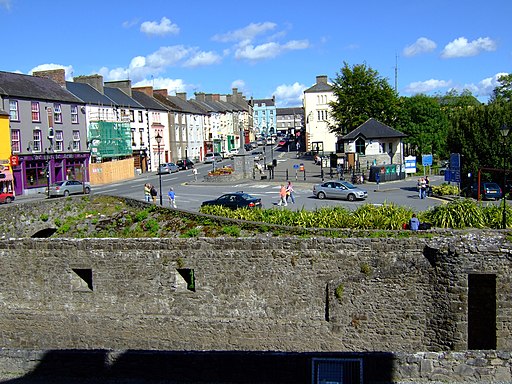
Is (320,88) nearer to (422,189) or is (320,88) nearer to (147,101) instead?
(147,101)

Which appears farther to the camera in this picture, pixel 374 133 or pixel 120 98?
pixel 120 98

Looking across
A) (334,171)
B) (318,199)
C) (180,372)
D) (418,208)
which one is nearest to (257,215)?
(180,372)

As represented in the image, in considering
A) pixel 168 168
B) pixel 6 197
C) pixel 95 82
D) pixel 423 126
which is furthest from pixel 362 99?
pixel 6 197

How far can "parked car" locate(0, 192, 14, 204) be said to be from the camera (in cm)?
4064

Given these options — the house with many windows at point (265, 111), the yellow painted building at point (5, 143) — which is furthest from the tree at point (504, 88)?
the house with many windows at point (265, 111)

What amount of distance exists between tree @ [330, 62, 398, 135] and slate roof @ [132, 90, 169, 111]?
21842 mm

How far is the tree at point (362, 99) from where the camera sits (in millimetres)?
→ 65125

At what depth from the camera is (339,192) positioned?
35312 mm

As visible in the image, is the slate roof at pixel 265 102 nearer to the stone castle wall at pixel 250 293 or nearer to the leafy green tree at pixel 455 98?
the leafy green tree at pixel 455 98

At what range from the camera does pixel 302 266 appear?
575 inches

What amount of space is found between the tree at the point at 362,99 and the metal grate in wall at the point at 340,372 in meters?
57.4

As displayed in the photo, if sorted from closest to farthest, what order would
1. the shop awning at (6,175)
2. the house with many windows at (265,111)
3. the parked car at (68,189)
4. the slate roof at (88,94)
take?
1. the shop awning at (6,175)
2. the parked car at (68,189)
3. the slate roof at (88,94)
4. the house with many windows at (265,111)

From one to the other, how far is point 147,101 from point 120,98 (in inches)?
256

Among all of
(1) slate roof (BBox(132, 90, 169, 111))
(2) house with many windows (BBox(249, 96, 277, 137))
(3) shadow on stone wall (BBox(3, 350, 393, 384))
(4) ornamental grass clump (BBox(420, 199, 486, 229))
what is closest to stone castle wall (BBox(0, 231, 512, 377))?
(4) ornamental grass clump (BBox(420, 199, 486, 229))
